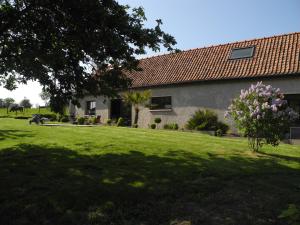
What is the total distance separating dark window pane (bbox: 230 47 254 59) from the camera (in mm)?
21859

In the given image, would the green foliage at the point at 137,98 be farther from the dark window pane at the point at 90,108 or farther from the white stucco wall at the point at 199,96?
the dark window pane at the point at 90,108

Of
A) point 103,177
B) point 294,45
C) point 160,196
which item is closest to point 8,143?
point 103,177

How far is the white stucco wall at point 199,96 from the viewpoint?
756 inches

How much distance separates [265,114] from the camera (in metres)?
10.3

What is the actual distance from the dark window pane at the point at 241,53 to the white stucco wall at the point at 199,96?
246 cm

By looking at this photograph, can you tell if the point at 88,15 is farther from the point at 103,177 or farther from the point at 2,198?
the point at 2,198

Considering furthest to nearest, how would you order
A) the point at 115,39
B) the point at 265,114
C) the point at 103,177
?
1. the point at 265,114
2. the point at 115,39
3. the point at 103,177

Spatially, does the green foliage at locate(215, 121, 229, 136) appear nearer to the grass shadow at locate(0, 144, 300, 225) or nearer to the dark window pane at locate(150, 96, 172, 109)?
the dark window pane at locate(150, 96, 172, 109)

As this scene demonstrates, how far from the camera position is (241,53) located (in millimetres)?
22344

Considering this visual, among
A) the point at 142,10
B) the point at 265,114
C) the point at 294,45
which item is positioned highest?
the point at 294,45

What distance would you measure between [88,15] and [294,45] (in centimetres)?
1686

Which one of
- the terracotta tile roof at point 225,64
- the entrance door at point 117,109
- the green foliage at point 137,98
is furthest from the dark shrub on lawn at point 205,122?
the entrance door at point 117,109

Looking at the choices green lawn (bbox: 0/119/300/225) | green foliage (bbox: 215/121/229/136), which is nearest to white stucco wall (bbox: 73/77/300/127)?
green foliage (bbox: 215/121/229/136)

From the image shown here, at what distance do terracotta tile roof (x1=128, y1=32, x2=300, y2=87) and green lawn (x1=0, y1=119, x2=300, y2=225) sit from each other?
10.7 metres
